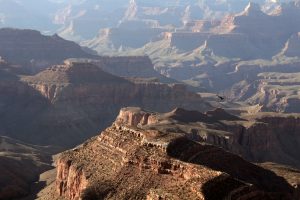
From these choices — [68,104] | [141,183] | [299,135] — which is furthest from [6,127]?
[141,183]

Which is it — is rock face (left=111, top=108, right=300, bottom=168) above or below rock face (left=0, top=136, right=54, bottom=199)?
above

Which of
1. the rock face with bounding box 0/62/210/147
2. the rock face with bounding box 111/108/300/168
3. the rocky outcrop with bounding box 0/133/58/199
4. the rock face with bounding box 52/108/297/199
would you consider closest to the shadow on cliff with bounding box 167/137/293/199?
the rock face with bounding box 52/108/297/199

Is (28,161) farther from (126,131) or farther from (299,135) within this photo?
(299,135)

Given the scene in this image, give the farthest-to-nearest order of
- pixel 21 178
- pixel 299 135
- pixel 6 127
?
pixel 6 127
pixel 299 135
pixel 21 178

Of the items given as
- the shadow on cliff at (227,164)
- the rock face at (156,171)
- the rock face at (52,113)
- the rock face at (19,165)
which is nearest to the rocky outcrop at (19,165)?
the rock face at (19,165)

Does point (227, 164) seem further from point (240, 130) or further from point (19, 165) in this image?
point (240, 130)

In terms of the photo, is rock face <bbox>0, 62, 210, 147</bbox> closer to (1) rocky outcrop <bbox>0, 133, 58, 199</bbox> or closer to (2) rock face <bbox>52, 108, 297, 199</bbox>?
(1) rocky outcrop <bbox>0, 133, 58, 199</bbox>

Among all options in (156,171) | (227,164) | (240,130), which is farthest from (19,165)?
(156,171)

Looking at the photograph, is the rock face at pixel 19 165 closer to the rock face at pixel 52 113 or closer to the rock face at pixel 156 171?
the rock face at pixel 52 113
